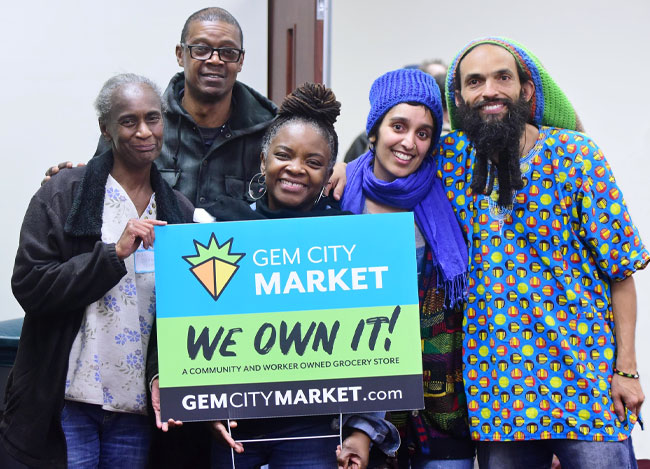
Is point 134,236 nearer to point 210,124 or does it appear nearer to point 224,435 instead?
point 224,435

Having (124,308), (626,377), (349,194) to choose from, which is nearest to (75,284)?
(124,308)

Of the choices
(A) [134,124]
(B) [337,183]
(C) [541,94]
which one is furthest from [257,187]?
(C) [541,94]

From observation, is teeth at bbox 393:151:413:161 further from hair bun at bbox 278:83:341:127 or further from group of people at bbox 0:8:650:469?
hair bun at bbox 278:83:341:127

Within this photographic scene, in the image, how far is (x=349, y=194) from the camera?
2719mm

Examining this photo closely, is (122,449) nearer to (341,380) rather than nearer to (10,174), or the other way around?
(341,380)

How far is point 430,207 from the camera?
2590 millimetres

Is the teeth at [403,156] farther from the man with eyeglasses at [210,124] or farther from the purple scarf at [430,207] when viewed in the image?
the man with eyeglasses at [210,124]

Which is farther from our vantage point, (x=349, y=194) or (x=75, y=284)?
(x=349, y=194)

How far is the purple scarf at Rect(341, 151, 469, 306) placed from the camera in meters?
2.49

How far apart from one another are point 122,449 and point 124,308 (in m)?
0.41

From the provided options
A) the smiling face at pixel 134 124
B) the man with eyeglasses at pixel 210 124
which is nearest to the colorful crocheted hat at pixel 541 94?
the man with eyeglasses at pixel 210 124

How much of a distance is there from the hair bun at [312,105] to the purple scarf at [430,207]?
27 cm

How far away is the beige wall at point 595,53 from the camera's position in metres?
4.56

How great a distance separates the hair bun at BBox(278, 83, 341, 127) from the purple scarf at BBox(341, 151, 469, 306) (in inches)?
10.5
